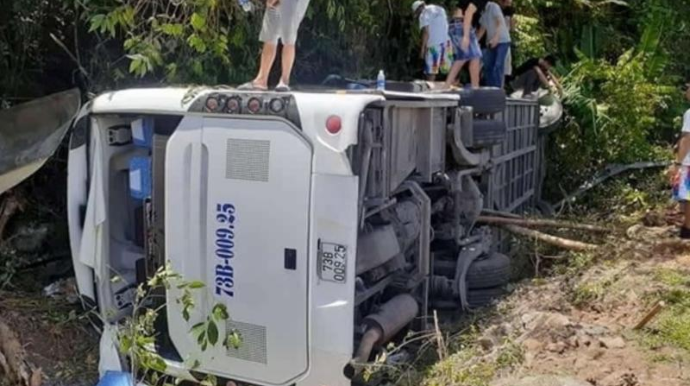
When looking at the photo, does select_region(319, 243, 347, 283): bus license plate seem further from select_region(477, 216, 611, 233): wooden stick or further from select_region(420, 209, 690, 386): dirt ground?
select_region(477, 216, 611, 233): wooden stick

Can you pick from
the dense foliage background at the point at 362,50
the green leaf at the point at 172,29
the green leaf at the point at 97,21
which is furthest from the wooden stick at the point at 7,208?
the green leaf at the point at 172,29

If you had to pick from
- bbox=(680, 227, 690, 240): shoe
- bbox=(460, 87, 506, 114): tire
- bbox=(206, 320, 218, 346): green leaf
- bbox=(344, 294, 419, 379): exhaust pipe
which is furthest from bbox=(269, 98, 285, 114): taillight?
bbox=(680, 227, 690, 240): shoe

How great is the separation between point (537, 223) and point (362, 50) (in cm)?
253

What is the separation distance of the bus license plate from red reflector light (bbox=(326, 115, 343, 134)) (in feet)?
1.79

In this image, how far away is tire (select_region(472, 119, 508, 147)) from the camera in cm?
514

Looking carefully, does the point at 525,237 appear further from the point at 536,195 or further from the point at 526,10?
the point at 526,10

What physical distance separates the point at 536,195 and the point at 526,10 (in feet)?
11.3

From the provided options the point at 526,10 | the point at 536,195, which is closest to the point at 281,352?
the point at 536,195

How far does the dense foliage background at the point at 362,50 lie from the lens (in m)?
5.45

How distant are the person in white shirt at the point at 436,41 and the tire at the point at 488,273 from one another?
239cm

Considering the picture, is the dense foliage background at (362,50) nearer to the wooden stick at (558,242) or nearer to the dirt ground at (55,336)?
the dirt ground at (55,336)

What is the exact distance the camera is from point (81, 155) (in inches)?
170

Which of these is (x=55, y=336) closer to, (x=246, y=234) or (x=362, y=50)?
(x=246, y=234)

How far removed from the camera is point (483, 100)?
540cm
